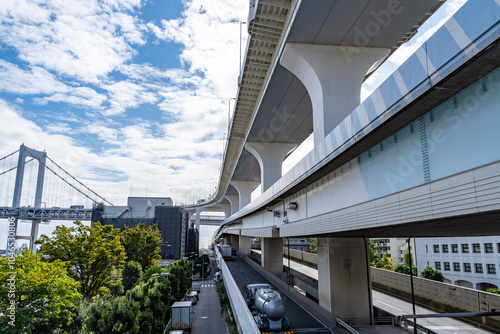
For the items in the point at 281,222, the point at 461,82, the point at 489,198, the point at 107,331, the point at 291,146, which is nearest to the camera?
the point at 489,198

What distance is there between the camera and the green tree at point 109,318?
16422 mm

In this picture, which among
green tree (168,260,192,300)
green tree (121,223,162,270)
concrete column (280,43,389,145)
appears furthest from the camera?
green tree (121,223,162,270)

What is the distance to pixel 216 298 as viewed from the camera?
150ft

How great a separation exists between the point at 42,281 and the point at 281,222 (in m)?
15.6

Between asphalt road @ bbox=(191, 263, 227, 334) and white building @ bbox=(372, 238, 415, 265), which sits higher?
white building @ bbox=(372, 238, 415, 265)

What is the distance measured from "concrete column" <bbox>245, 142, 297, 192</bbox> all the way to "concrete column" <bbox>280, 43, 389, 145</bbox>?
19.0m

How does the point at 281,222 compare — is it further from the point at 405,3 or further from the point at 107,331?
the point at 405,3

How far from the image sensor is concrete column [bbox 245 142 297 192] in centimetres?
3503

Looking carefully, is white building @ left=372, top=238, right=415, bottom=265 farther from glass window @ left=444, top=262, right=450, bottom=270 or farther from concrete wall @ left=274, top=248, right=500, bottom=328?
concrete wall @ left=274, top=248, right=500, bottom=328

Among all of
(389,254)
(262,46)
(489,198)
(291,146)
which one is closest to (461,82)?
(489,198)

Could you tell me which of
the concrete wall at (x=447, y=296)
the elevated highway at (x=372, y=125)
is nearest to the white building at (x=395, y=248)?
the concrete wall at (x=447, y=296)

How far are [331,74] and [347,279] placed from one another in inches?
472

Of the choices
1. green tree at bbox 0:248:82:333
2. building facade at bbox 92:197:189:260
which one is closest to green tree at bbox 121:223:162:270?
building facade at bbox 92:197:189:260

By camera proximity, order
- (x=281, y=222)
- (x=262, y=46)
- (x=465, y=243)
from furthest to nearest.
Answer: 1. (x=465, y=243)
2. (x=281, y=222)
3. (x=262, y=46)
